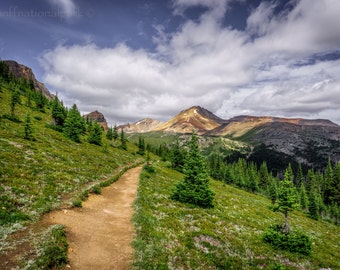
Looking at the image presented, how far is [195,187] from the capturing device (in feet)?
93.5

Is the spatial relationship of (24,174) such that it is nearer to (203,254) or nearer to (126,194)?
(126,194)

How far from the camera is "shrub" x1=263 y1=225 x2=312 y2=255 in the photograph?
19.0m

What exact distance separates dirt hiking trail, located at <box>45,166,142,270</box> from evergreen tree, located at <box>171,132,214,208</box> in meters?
7.74

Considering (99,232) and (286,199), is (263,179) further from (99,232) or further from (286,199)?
(99,232)

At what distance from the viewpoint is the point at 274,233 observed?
1997cm

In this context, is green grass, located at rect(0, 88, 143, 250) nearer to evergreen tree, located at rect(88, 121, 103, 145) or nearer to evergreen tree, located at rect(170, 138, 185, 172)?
evergreen tree, located at rect(88, 121, 103, 145)

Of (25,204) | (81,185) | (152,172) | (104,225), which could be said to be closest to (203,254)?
(104,225)

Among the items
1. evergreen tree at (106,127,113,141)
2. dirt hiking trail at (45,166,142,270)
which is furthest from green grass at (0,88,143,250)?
evergreen tree at (106,127,113,141)

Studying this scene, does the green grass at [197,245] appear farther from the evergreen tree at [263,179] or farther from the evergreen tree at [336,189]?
the evergreen tree at [263,179]

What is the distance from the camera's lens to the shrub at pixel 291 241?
1897 centimetres

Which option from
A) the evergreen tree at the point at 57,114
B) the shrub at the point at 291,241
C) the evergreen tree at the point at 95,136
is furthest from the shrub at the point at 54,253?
the evergreen tree at the point at 95,136

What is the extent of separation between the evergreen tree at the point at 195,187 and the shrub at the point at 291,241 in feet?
31.3

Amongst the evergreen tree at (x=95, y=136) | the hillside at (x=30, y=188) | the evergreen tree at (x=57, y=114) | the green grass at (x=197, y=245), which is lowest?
the green grass at (x=197, y=245)

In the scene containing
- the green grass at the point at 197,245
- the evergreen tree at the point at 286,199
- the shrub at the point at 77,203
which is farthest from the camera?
the evergreen tree at the point at 286,199
